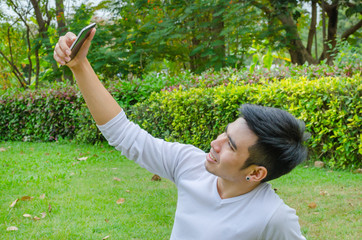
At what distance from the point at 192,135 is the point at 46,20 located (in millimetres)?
11017

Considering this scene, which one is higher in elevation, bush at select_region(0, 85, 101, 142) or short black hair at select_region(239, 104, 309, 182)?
short black hair at select_region(239, 104, 309, 182)

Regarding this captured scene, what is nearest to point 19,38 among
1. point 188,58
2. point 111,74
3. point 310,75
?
point 111,74

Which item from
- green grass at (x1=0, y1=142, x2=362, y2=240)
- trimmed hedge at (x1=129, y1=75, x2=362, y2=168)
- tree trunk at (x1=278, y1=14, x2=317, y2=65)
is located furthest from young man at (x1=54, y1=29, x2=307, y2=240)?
tree trunk at (x1=278, y1=14, x2=317, y2=65)

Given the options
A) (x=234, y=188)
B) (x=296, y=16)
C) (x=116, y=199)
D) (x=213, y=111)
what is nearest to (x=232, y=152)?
(x=234, y=188)

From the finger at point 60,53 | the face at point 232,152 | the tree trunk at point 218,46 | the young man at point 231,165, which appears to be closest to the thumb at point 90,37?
the young man at point 231,165

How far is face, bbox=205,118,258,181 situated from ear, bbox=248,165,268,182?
3cm

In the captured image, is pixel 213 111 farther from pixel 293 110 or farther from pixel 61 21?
pixel 61 21

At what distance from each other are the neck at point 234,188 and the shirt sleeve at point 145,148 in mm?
239

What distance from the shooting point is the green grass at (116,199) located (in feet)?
11.5

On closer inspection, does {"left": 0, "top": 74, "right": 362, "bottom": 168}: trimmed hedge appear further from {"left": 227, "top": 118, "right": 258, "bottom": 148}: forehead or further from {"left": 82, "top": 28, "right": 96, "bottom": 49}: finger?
{"left": 82, "top": 28, "right": 96, "bottom": 49}: finger

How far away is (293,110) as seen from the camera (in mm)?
5734

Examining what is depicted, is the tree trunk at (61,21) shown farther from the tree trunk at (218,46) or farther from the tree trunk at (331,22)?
the tree trunk at (331,22)

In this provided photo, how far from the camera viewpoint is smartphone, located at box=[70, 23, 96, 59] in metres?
1.53

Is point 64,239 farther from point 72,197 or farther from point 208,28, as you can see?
point 208,28
